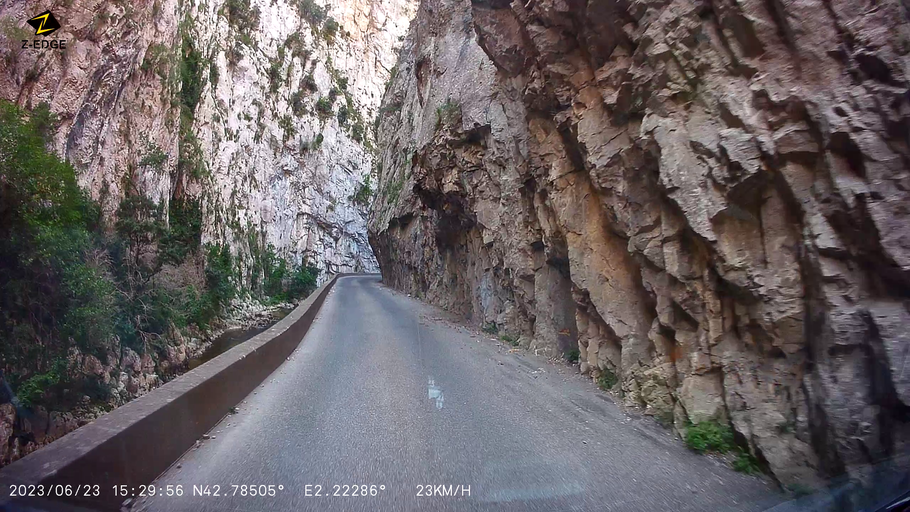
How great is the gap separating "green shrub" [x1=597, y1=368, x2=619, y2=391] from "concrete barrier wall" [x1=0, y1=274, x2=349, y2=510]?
5434 millimetres

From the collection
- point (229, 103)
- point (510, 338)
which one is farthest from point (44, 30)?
point (229, 103)

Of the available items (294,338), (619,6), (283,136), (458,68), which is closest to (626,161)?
(619,6)

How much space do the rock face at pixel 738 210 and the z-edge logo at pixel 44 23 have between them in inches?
464

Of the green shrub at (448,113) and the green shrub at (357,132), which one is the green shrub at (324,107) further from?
the green shrub at (448,113)

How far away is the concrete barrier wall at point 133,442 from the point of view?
325 cm

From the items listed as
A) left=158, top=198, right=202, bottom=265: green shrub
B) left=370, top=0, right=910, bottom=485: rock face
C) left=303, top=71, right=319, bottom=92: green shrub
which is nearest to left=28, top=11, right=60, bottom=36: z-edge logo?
left=158, top=198, right=202, bottom=265: green shrub

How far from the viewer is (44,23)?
44.7 ft

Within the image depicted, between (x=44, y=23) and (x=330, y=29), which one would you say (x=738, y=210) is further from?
(x=330, y=29)

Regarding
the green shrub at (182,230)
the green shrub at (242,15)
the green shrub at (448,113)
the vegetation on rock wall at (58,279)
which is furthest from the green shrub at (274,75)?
the green shrub at (448,113)

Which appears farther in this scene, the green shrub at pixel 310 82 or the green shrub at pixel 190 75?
the green shrub at pixel 310 82

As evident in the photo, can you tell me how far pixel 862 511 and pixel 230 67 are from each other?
4435 cm

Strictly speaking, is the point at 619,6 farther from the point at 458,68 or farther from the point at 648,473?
the point at 458,68

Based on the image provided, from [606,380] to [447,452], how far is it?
3938 mm

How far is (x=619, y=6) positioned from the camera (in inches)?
311
